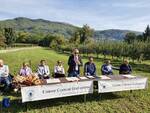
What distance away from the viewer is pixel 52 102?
11250 millimetres

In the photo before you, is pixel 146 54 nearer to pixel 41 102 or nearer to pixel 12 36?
pixel 41 102

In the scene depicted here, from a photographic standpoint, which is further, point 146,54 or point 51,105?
point 146,54

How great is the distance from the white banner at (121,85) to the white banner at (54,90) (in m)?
0.56

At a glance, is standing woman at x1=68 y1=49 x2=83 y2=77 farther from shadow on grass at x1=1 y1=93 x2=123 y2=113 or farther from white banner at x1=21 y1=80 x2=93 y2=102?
white banner at x1=21 y1=80 x2=93 y2=102

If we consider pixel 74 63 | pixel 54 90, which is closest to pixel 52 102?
pixel 54 90

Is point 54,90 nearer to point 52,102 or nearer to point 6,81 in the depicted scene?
point 52,102

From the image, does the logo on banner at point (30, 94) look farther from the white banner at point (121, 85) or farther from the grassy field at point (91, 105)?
the white banner at point (121, 85)

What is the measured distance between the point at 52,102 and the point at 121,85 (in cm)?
306

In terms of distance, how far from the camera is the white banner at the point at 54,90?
10.0 meters

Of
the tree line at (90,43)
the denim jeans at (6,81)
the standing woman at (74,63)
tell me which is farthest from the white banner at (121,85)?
the tree line at (90,43)

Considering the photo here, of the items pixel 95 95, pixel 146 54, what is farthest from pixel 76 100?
pixel 146 54

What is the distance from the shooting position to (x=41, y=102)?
11203 mm

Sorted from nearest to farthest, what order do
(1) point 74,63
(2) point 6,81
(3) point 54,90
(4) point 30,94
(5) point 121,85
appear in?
(4) point 30,94
(3) point 54,90
(5) point 121,85
(2) point 6,81
(1) point 74,63

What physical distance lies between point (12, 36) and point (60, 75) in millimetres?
94073
